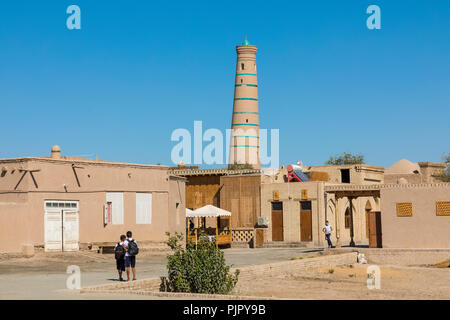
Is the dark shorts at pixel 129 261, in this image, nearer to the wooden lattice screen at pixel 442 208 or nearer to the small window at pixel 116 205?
the small window at pixel 116 205

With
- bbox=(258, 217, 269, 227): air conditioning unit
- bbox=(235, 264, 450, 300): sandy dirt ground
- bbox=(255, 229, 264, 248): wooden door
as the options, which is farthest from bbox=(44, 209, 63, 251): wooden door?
bbox=(258, 217, 269, 227): air conditioning unit

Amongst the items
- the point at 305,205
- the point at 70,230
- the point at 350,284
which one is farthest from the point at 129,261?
the point at 305,205

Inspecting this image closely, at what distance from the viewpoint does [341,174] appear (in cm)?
4325

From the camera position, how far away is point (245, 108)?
76.1 meters

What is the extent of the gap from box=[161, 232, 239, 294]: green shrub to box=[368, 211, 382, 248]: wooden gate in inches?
511

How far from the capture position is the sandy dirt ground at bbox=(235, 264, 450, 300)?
55.8ft

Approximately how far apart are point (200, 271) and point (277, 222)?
23.2m

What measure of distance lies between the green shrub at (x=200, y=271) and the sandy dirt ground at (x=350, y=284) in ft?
3.88

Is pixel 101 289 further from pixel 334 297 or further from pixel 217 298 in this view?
pixel 334 297

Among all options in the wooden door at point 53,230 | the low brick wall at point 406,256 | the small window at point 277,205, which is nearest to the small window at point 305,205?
the small window at point 277,205

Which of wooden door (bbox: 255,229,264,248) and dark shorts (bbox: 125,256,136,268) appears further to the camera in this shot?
wooden door (bbox: 255,229,264,248)

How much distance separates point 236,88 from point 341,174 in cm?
3539

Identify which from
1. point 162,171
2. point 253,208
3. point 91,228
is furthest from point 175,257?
point 253,208

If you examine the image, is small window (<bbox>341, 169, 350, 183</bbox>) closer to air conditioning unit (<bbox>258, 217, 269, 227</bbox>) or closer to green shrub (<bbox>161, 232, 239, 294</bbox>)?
air conditioning unit (<bbox>258, 217, 269, 227</bbox>)
